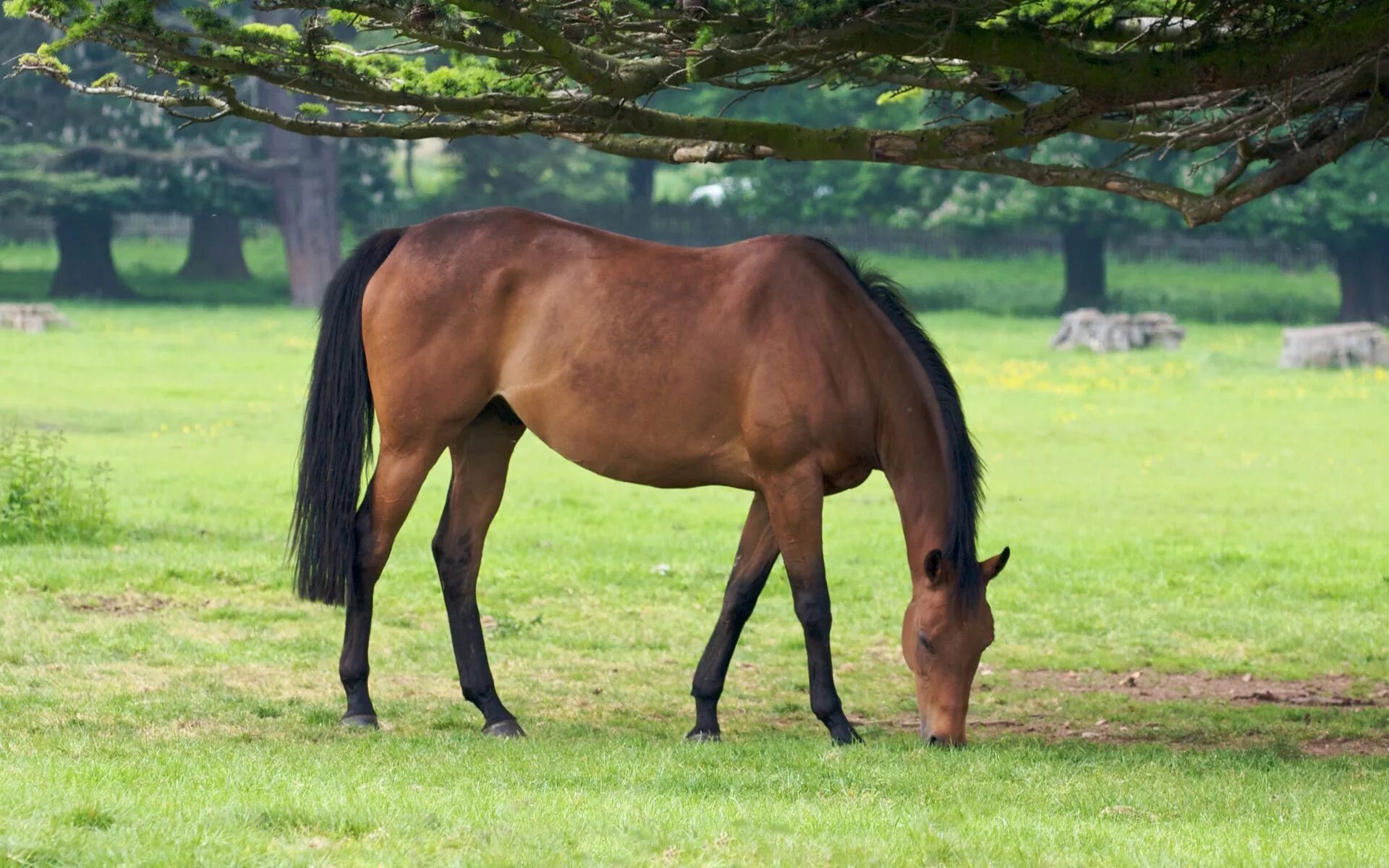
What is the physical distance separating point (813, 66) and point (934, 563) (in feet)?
7.76

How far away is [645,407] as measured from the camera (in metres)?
7.81

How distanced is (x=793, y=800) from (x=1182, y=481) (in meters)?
13.4

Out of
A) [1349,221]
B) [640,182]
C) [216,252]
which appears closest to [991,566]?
[1349,221]

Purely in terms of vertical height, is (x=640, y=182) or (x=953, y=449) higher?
Result: (x=953, y=449)

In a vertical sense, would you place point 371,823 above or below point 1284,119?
Result: below

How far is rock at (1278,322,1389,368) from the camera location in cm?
2828

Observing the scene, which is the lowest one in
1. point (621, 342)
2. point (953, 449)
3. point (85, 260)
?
point (85, 260)

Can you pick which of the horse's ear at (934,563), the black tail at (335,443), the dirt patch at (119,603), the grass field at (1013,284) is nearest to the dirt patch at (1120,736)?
the horse's ear at (934,563)

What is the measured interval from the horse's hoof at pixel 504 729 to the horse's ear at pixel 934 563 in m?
1.98

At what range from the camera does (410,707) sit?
8.38 meters

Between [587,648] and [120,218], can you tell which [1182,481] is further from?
[120,218]

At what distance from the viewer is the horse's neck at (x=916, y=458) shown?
7500mm

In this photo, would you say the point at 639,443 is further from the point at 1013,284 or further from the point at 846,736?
the point at 1013,284

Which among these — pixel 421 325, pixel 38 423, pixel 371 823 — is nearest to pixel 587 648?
pixel 421 325
